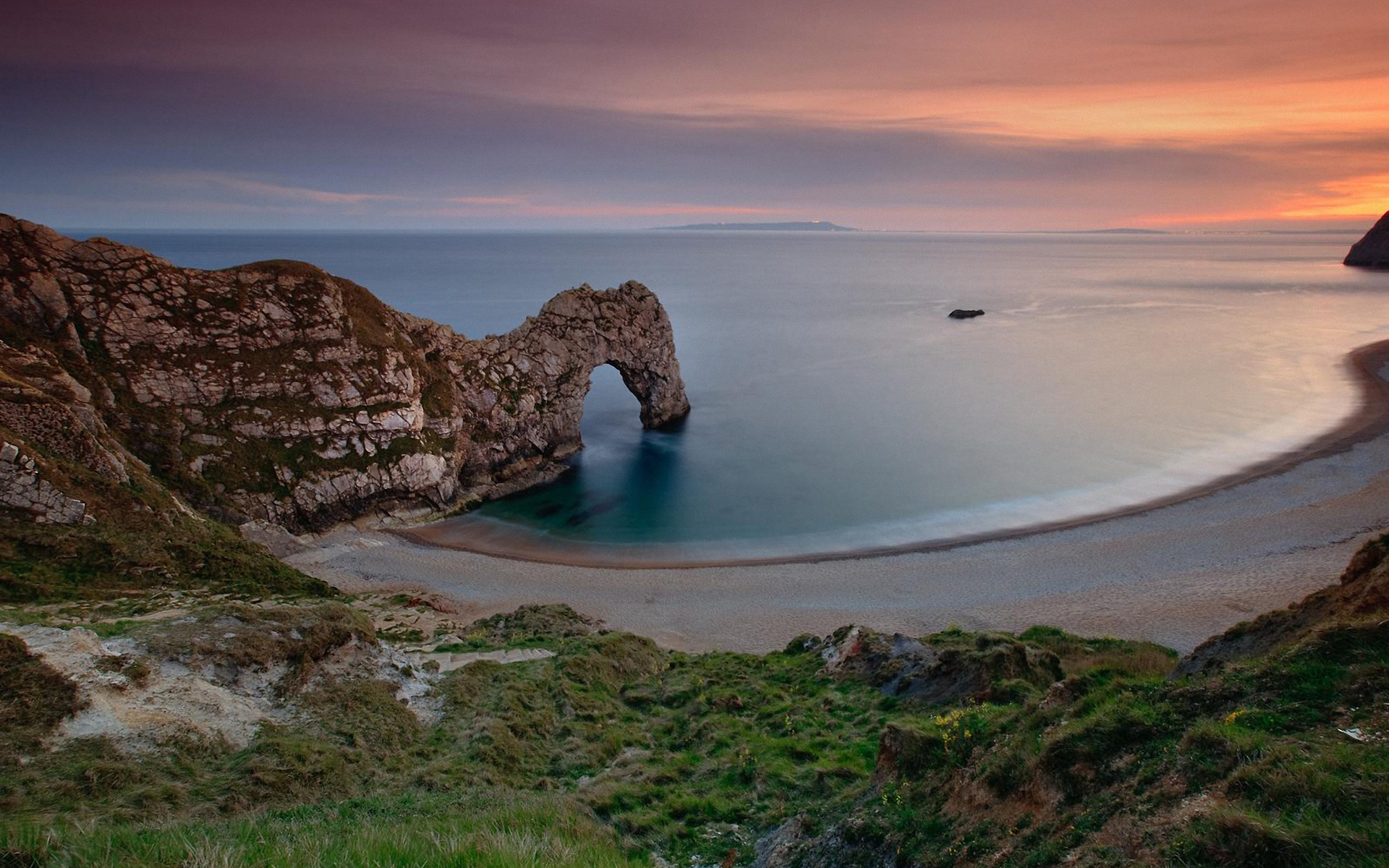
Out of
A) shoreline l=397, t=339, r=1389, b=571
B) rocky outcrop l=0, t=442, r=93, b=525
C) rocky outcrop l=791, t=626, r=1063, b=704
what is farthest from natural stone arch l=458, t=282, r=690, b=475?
rocky outcrop l=791, t=626, r=1063, b=704

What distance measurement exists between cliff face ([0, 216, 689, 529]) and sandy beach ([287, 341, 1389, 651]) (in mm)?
4020

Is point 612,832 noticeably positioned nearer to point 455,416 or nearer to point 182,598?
point 182,598

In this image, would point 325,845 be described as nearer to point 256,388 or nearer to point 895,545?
point 895,545

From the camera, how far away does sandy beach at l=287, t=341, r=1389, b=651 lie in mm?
26656

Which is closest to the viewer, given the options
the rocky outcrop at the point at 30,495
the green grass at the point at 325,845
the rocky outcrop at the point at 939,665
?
the green grass at the point at 325,845

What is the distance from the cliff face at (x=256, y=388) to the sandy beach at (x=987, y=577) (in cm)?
402

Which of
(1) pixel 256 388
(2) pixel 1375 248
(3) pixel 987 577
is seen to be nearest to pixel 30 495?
(1) pixel 256 388

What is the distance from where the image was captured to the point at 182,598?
831 inches

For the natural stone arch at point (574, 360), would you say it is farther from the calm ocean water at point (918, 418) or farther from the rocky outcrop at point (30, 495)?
the rocky outcrop at point (30, 495)

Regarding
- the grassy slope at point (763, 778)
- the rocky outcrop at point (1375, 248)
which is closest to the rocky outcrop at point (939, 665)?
the grassy slope at point (763, 778)

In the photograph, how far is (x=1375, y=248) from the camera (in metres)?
182

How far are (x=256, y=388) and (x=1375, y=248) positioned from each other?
24959 centimetres

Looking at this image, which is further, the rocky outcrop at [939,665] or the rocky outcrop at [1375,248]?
the rocky outcrop at [1375,248]

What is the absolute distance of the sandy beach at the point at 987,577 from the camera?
2666 cm
